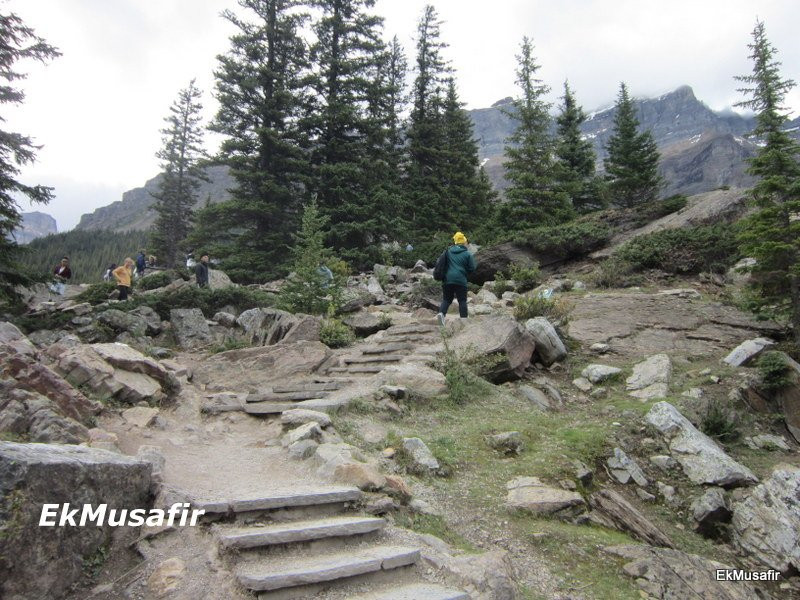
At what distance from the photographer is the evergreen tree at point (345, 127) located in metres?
24.4

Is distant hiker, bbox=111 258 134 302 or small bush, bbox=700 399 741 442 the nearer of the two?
small bush, bbox=700 399 741 442

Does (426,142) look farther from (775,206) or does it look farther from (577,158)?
(775,206)

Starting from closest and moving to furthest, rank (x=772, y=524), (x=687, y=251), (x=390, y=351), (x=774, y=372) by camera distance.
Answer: (x=772, y=524), (x=774, y=372), (x=390, y=351), (x=687, y=251)

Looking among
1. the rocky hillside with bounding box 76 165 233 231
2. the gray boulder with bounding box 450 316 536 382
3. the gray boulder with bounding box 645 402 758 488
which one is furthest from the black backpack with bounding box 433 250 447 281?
the rocky hillside with bounding box 76 165 233 231

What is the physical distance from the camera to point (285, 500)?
402 centimetres

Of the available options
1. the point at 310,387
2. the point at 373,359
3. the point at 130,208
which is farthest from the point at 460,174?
the point at 130,208

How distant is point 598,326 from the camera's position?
39.5 feet

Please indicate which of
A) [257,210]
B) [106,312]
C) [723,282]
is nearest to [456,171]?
[257,210]

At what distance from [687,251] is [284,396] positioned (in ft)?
50.8

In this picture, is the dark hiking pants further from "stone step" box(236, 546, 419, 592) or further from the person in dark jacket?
"stone step" box(236, 546, 419, 592)

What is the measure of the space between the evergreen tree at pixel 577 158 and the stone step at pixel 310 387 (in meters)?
24.4

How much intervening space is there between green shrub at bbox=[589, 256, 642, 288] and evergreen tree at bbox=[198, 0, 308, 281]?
14.2 meters

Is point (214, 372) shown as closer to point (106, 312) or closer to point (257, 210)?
point (106, 312)

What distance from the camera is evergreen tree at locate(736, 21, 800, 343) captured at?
10.3 metres
